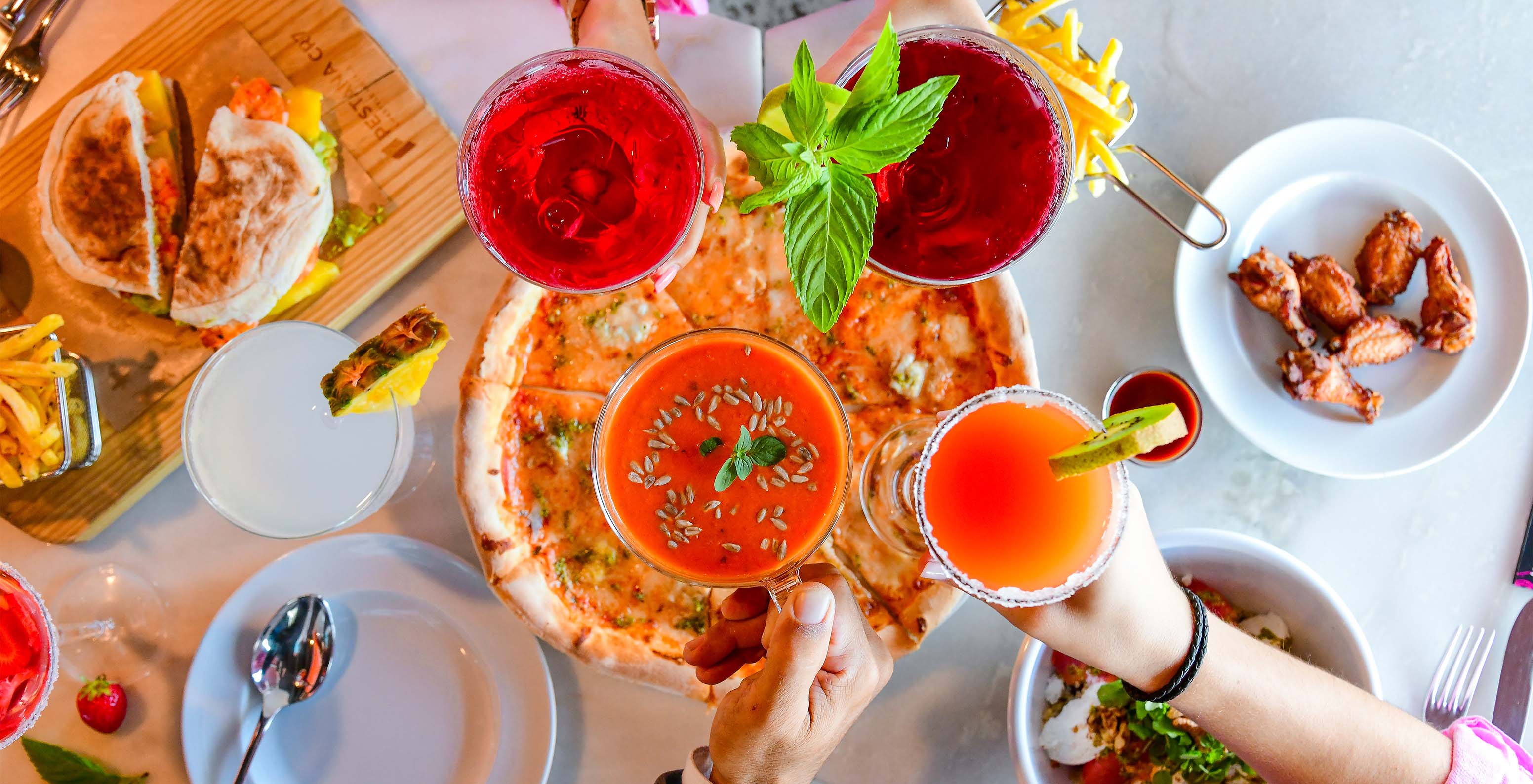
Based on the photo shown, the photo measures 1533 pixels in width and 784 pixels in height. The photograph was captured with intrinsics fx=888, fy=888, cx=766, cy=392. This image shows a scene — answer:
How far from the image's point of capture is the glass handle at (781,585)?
2305 millimetres

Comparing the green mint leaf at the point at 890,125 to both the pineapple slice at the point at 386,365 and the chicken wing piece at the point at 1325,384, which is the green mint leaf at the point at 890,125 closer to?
the pineapple slice at the point at 386,365

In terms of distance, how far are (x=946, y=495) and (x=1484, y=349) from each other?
2.19 meters

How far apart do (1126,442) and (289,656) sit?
2729 mm

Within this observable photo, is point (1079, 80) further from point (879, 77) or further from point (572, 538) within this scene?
point (572, 538)

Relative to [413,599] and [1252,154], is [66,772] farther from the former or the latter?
[1252,154]

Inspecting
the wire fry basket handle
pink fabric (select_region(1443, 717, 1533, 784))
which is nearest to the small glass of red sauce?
the wire fry basket handle

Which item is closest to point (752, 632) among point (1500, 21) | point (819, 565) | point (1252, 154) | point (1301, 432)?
point (819, 565)

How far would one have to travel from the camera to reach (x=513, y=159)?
6.75 ft

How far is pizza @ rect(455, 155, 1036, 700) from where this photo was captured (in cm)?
294

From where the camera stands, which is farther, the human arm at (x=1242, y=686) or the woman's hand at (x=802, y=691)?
the human arm at (x=1242, y=686)

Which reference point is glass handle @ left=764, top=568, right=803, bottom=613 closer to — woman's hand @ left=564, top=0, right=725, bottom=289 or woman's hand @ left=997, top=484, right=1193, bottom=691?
woman's hand @ left=997, top=484, right=1193, bottom=691

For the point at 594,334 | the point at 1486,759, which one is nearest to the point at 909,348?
the point at 594,334

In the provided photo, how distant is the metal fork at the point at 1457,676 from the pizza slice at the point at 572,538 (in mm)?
2639

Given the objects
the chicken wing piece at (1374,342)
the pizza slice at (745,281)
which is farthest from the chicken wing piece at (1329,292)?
the pizza slice at (745,281)
